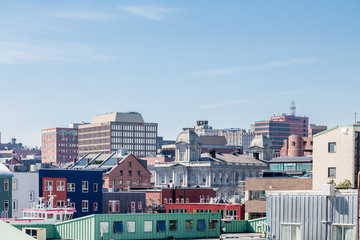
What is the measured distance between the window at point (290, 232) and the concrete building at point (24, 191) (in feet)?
287

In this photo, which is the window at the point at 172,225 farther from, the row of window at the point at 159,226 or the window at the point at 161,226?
the window at the point at 161,226

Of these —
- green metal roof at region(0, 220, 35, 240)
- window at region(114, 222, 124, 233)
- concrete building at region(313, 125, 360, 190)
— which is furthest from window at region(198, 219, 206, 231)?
green metal roof at region(0, 220, 35, 240)

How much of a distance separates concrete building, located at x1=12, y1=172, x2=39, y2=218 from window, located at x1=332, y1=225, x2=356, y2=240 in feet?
298

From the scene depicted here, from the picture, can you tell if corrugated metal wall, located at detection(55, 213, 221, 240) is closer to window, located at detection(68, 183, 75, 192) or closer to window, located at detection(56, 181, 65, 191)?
window, located at detection(56, 181, 65, 191)

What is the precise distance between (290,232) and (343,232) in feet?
12.1

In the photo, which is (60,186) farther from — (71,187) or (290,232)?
(290,232)

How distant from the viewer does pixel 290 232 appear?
2031 inches

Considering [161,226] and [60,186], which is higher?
[60,186]

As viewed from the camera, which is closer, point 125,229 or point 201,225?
point 125,229

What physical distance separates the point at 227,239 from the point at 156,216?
7.94m

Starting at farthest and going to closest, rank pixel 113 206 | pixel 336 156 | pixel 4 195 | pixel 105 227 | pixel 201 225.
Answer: pixel 113 206, pixel 4 195, pixel 336 156, pixel 201 225, pixel 105 227

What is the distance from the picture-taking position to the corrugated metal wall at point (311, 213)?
4897 centimetres

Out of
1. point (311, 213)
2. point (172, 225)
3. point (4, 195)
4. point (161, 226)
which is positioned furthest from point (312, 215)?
point (4, 195)

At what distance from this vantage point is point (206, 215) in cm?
9250
